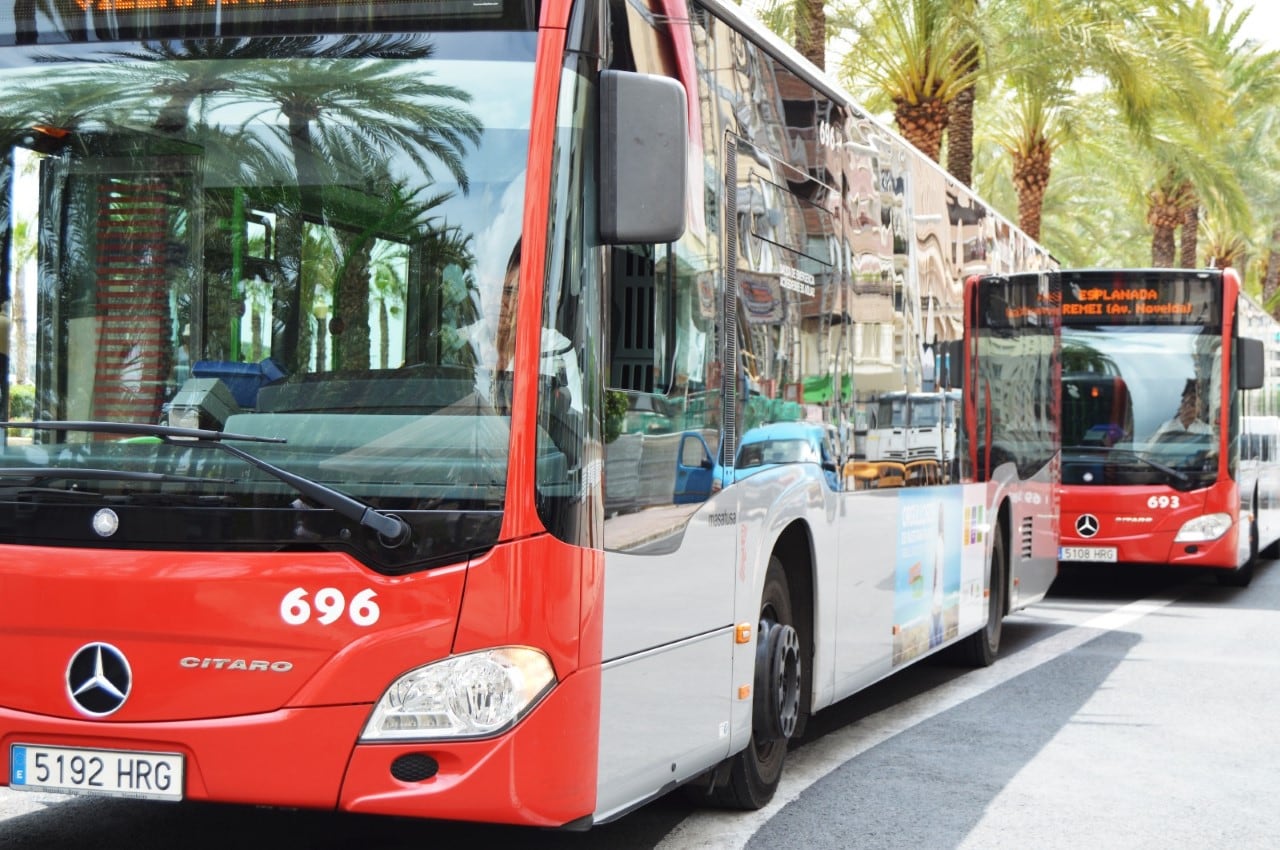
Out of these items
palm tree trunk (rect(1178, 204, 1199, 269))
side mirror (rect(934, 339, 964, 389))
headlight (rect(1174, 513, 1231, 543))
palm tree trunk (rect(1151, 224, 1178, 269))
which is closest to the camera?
side mirror (rect(934, 339, 964, 389))

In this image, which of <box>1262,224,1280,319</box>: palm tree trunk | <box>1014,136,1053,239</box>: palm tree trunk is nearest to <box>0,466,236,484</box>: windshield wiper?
<box>1014,136,1053,239</box>: palm tree trunk

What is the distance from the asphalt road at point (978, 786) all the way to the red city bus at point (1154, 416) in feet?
15.4

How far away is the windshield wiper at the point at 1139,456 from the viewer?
17266mm

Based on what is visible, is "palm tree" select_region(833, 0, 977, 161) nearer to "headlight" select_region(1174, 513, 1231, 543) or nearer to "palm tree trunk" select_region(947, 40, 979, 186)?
"palm tree trunk" select_region(947, 40, 979, 186)

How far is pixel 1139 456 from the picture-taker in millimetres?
17359

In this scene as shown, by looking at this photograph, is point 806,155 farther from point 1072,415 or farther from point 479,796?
point 1072,415

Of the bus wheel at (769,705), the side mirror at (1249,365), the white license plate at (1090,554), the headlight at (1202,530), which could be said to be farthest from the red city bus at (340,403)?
the side mirror at (1249,365)

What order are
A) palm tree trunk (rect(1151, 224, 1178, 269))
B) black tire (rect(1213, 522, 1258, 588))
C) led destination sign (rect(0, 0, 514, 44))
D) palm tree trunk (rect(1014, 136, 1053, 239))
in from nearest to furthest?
led destination sign (rect(0, 0, 514, 44)) → black tire (rect(1213, 522, 1258, 588)) → palm tree trunk (rect(1014, 136, 1053, 239)) → palm tree trunk (rect(1151, 224, 1178, 269))

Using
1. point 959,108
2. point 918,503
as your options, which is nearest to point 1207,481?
point 918,503

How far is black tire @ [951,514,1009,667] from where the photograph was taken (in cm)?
1171

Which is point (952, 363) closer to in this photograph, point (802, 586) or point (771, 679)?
point (802, 586)

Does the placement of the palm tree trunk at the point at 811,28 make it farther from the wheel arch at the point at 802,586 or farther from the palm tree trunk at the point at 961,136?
the wheel arch at the point at 802,586

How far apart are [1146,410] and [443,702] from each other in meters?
→ 13.7

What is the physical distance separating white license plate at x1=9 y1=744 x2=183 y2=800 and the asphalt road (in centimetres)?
129
